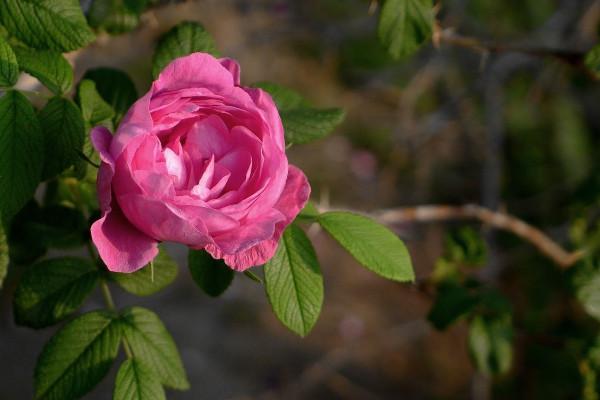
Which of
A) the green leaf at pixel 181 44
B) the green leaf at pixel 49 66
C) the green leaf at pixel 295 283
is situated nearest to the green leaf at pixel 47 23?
the green leaf at pixel 49 66

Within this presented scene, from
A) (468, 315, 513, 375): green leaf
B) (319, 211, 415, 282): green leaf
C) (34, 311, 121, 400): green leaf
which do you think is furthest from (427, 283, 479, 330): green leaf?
(34, 311, 121, 400): green leaf

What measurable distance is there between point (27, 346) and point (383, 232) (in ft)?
8.20

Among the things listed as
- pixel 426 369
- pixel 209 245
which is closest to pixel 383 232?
pixel 209 245

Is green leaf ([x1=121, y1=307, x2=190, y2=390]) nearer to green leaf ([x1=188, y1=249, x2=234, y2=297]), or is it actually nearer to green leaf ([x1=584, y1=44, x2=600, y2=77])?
green leaf ([x1=188, y1=249, x2=234, y2=297])

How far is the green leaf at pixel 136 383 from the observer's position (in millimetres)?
816

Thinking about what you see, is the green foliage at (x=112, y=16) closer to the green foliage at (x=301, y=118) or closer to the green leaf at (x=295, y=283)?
the green foliage at (x=301, y=118)

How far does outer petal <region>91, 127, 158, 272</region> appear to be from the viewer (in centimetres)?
70

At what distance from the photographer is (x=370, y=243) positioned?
2.93ft

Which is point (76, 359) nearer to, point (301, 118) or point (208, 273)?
point (208, 273)

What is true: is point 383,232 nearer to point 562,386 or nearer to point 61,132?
point 61,132

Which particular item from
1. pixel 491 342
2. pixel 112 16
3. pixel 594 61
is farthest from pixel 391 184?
pixel 112 16

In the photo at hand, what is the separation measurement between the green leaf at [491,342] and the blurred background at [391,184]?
102cm

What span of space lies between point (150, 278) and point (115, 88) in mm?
301

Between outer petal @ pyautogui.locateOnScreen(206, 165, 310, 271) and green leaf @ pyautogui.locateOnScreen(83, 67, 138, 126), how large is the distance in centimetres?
34
